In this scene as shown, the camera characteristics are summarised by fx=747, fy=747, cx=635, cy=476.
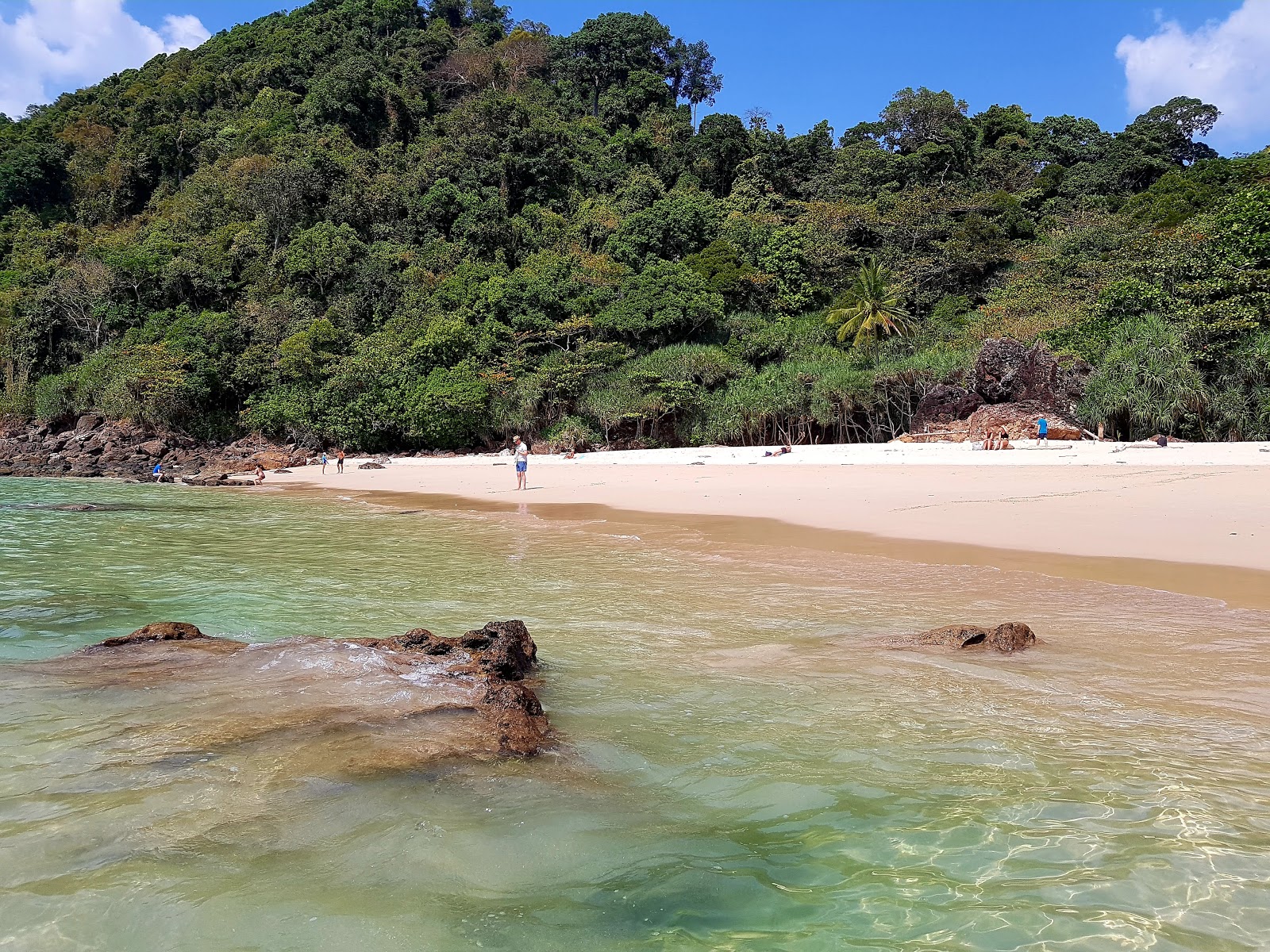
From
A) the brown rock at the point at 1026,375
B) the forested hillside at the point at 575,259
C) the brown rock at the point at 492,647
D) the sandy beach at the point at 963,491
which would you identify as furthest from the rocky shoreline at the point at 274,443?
the brown rock at the point at 492,647

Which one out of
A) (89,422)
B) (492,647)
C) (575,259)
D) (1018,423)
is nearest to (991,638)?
(492,647)

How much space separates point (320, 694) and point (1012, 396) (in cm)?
2685

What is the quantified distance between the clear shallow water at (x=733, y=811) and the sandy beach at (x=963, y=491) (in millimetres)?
4214

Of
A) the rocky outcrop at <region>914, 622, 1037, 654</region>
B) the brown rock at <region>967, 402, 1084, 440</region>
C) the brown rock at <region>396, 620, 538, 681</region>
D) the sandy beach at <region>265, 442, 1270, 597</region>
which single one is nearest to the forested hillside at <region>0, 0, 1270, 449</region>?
the brown rock at <region>967, 402, 1084, 440</region>

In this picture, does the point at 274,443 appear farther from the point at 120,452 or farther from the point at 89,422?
the point at 89,422

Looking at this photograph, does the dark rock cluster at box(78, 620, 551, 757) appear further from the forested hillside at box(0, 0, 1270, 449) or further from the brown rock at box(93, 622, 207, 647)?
the forested hillside at box(0, 0, 1270, 449)

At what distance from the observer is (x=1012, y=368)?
26422mm

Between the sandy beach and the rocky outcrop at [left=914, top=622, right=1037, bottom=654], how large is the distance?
14.0ft

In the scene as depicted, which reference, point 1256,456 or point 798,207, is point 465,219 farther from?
point 1256,456

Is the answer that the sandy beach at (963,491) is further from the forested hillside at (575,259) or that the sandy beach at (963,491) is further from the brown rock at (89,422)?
the brown rock at (89,422)

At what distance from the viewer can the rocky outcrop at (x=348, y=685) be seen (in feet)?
14.1

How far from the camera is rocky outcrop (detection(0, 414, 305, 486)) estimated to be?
34625 millimetres

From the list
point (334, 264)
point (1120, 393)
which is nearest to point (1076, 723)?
point (1120, 393)

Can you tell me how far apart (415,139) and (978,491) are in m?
58.4
